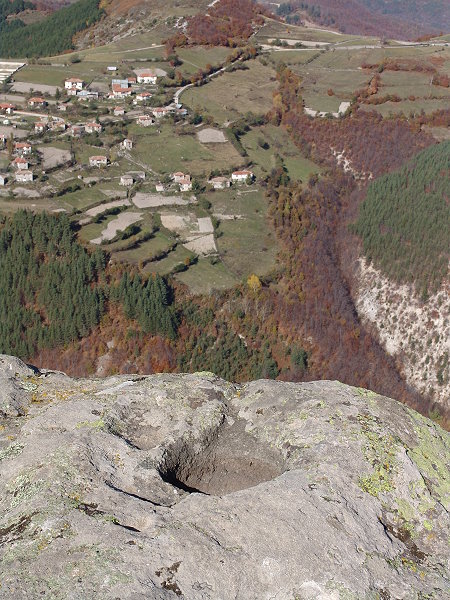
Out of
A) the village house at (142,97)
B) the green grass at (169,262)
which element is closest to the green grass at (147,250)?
the green grass at (169,262)

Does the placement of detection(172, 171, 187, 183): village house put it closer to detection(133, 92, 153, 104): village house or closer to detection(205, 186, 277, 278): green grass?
detection(205, 186, 277, 278): green grass

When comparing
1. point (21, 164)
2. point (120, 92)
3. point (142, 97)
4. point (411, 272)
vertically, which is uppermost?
point (120, 92)

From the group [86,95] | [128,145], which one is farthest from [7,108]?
[128,145]

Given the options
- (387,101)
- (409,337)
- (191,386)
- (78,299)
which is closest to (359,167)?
(387,101)

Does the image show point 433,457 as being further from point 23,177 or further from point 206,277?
point 23,177

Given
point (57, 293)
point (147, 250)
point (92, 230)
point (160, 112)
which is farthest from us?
point (160, 112)

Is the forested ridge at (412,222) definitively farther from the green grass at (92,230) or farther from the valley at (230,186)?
the green grass at (92,230)

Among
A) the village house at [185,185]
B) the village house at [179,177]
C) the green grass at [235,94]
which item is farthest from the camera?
the green grass at [235,94]
